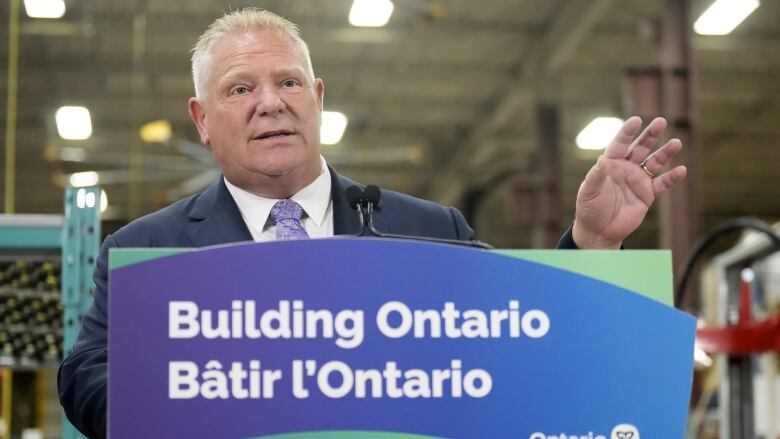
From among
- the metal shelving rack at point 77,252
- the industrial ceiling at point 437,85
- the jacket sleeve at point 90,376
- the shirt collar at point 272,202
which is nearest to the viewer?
the jacket sleeve at point 90,376

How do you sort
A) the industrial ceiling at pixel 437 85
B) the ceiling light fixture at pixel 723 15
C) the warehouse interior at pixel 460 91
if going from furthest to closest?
the industrial ceiling at pixel 437 85 < the ceiling light fixture at pixel 723 15 < the warehouse interior at pixel 460 91

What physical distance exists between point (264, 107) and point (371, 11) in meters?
7.81

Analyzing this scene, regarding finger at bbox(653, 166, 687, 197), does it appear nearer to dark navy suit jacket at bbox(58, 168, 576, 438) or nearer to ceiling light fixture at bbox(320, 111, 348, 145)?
dark navy suit jacket at bbox(58, 168, 576, 438)

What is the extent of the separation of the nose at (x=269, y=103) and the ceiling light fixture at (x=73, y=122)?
1165 cm

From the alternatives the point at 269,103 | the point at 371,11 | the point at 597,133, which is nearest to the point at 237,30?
A: the point at 269,103

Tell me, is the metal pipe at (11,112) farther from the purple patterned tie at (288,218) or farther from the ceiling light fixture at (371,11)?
the ceiling light fixture at (371,11)

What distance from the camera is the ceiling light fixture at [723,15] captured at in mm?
9250

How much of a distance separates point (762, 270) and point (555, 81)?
6.37 metres

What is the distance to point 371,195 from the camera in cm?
125

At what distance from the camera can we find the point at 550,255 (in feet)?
3.37

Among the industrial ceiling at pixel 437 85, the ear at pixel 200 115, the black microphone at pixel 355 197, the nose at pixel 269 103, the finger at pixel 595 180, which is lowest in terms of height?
the black microphone at pixel 355 197

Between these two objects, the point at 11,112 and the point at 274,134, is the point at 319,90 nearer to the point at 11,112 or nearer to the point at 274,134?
the point at 274,134

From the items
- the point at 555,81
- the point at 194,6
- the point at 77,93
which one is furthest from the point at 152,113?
the point at 555,81

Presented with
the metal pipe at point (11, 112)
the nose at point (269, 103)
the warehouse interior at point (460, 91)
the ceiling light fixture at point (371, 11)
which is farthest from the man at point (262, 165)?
the ceiling light fixture at point (371, 11)
